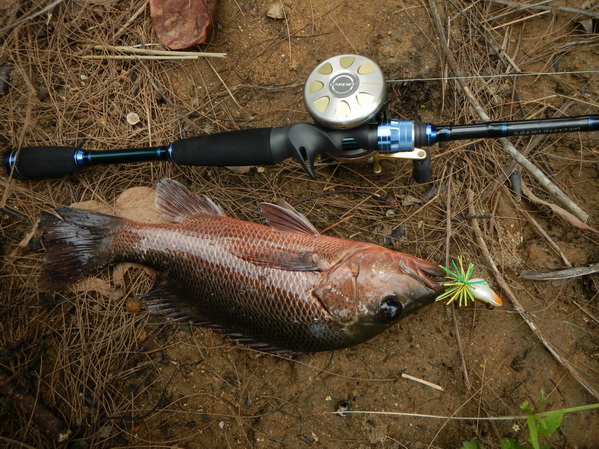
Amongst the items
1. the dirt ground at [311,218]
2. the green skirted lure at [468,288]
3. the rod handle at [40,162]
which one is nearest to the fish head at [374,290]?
the green skirted lure at [468,288]

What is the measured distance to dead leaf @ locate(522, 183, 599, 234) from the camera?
3123 mm

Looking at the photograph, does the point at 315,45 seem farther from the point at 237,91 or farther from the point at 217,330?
the point at 217,330

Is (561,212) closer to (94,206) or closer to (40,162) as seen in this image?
(94,206)

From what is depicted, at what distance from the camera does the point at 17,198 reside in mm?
3406

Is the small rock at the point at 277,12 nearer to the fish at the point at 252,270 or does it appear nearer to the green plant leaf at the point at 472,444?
the fish at the point at 252,270

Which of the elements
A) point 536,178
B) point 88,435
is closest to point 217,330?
point 88,435

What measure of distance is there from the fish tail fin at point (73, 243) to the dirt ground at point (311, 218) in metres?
0.23

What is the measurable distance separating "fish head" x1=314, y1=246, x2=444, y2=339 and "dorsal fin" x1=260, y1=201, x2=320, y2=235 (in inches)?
14.3

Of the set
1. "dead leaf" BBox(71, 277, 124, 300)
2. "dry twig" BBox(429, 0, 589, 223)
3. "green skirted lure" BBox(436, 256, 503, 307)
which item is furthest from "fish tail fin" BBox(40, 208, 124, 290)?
"dry twig" BBox(429, 0, 589, 223)

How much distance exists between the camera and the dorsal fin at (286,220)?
9.77 feet

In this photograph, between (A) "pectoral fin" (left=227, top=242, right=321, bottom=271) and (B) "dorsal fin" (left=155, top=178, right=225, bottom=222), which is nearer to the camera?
(A) "pectoral fin" (left=227, top=242, right=321, bottom=271)

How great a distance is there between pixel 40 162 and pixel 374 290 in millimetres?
2420

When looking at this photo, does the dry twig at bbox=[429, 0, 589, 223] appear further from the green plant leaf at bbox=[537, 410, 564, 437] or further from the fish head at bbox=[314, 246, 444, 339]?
the green plant leaf at bbox=[537, 410, 564, 437]

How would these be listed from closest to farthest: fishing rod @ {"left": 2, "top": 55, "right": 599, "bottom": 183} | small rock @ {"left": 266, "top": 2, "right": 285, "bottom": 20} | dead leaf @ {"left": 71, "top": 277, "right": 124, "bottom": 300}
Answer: fishing rod @ {"left": 2, "top": 55, "right": 599, "bottom": 183} < dead leaf @ {"left": 71, "top": 277, "right": 124, "bottom": 300} < small rock @ {"left": 266, "top": 2, "right": 285, "bottom": 20}
